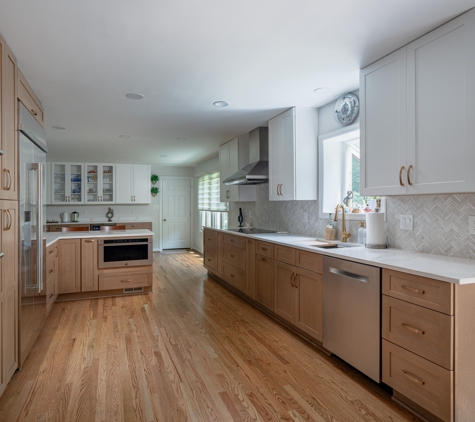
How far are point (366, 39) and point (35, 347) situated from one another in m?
3.48

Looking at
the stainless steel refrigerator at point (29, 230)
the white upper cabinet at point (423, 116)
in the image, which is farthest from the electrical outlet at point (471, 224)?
the stainless steel refrigerator at point (29, 230)

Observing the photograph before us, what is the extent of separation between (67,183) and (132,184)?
143 centimetres

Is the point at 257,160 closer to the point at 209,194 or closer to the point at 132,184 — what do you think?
the point at 209,194

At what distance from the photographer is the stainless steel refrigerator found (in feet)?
8.27

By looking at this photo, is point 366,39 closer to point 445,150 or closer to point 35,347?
point 445,150

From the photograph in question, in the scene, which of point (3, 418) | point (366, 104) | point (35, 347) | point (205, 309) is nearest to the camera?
point (3, 418)

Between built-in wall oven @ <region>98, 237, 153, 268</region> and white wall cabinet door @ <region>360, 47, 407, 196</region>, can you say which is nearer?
white wall cabinet door @ <region>360, 47, 407, 196</region>

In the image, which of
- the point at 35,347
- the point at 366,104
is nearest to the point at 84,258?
the point at 35,347

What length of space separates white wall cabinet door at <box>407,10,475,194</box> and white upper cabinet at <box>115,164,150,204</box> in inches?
274

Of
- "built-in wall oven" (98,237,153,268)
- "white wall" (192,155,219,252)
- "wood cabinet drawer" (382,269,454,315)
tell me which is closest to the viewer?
"wood cabinet drawer" (382,269,454,315)

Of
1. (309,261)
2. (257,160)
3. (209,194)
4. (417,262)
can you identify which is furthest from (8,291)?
(209,194)

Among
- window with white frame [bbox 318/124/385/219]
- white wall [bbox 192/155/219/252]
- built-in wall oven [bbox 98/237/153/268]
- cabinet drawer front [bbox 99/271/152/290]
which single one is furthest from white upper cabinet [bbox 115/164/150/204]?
window with white frame [bbox 318/124/385/219]

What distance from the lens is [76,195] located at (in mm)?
7906

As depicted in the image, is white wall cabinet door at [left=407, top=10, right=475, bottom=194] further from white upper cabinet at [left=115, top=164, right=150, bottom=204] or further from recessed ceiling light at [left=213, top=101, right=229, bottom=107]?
white upper cabinet at [left=115, top=164, right=150, bottom=204]
